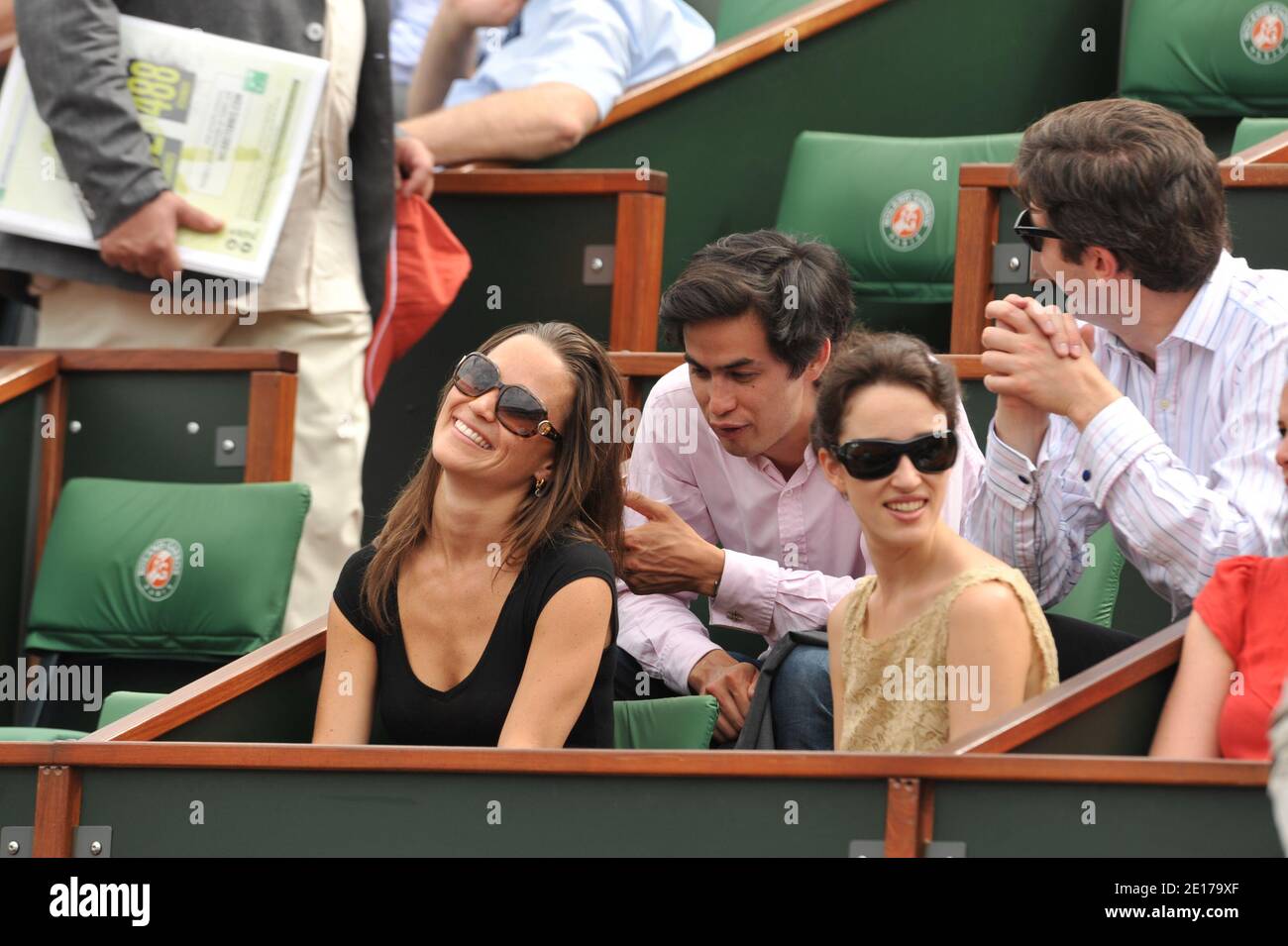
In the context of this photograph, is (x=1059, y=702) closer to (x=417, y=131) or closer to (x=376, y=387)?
(x=376, y=387)

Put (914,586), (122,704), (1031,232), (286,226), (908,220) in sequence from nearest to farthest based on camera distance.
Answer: (914,586), (1031,232), (122,704), (286,226), (908,220)

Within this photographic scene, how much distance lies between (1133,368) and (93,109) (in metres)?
1.79

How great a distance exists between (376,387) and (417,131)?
0.60 metres

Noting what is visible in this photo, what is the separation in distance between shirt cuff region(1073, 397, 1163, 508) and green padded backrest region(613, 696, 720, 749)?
0.57 m

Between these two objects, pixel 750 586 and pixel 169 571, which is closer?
pixel 750 586

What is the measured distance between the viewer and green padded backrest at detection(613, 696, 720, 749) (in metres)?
2.63

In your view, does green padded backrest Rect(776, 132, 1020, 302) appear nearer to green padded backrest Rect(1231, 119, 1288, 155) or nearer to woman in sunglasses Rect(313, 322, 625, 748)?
green padded backrest Rect(1231, 119, 1288, 155)

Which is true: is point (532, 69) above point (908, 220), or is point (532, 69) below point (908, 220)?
above

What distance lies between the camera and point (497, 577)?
2.63 m

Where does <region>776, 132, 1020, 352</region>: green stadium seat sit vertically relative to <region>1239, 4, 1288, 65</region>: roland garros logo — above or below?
below

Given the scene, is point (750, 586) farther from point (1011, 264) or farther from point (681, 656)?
point (1011, 264)

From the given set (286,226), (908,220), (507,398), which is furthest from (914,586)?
(908,220)

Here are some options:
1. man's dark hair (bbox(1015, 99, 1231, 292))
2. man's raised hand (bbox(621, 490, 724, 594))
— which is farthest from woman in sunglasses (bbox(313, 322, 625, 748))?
man's dark hair (bbox(1015, 99, 1231, 292))

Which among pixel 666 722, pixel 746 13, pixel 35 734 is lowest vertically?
pixel 35 734
